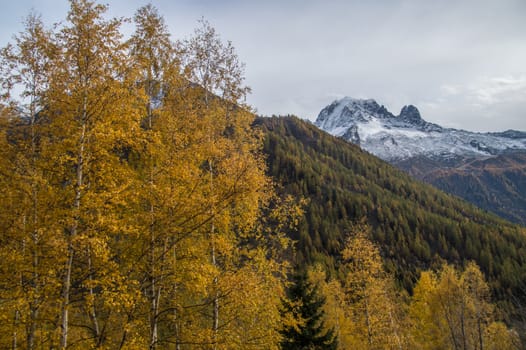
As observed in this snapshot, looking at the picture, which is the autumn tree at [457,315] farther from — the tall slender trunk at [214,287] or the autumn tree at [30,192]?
the autumn tree at [30,192]

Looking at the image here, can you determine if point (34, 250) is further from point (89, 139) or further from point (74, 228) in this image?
point (89, 139)

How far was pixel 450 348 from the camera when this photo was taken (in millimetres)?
36969

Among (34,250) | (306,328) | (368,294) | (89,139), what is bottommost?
(306,328)

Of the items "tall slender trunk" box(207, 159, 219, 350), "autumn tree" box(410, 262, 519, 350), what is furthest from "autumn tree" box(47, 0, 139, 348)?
"autumn tree" box(410, 262, 519, 350)

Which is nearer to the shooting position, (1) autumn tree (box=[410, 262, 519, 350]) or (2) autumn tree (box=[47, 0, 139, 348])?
(2) autumn tree (box=[47, 0, 139, 348])

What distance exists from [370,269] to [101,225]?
2071 centimetres

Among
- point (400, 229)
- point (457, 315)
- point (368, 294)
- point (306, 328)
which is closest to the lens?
point (306, 328)

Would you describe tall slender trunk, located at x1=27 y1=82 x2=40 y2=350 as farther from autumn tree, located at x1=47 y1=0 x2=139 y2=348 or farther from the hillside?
the hillside

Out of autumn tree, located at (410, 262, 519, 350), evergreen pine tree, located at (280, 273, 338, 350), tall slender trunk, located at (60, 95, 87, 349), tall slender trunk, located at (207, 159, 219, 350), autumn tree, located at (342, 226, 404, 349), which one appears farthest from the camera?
autumn tree, located at (410, 262, 519, 350)

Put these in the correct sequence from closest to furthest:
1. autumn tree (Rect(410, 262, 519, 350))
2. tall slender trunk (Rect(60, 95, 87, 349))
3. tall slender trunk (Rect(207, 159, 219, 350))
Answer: tall slender trunk (Rect(60, 95, 87, 349)), tall slender trunk (Rect(207, 159, 219, 350)), autumn tree (Rect(410, 262, 519, 350))

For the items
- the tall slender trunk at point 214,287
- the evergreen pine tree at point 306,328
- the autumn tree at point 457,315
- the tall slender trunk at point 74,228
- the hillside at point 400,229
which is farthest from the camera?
the hillside at point 400,229

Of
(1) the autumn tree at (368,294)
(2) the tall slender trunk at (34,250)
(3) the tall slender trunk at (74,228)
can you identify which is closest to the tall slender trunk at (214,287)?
(3) the tall slender trunk at (74,228)

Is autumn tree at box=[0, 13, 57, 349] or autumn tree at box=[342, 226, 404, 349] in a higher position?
autumn tree at box=[0, 13, 57, 349]

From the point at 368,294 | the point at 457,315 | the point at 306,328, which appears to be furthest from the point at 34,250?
the point at 457,315
